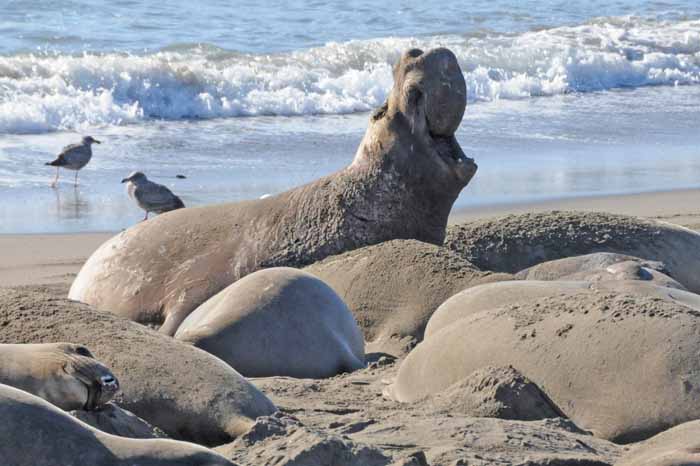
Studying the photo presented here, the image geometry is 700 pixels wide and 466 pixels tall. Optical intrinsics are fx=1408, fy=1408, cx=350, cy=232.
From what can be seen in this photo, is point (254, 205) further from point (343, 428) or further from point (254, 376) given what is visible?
point (343, 428)

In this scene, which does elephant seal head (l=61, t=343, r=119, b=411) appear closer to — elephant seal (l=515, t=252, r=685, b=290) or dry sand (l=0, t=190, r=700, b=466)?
dry sand (l=0, t=190, r=700, b=466)

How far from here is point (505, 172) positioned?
1241 centimetres

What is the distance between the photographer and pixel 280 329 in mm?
4980

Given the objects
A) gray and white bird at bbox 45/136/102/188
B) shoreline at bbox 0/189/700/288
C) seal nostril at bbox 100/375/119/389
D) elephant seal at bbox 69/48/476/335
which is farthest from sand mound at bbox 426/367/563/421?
gray and white bird at bbox 45/136/102/188

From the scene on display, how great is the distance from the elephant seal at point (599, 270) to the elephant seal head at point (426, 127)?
61 cm

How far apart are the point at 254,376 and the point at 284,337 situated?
195 millimetres

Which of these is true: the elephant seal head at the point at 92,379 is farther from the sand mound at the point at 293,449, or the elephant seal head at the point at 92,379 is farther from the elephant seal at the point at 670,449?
the elephant seal at the point at 670,449

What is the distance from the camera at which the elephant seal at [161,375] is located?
3742mm

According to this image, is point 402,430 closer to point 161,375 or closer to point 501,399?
point 501,399

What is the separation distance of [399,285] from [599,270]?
0.87 metres

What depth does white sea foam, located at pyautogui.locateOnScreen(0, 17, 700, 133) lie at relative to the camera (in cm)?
1630

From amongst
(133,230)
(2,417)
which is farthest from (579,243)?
(2,417)

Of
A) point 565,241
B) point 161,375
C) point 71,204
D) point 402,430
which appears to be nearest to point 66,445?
point 161,375

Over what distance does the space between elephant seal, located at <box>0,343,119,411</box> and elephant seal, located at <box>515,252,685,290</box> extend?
2888 millimetres
